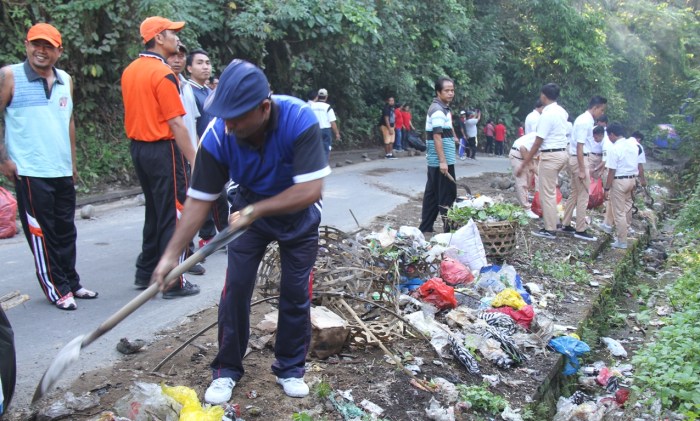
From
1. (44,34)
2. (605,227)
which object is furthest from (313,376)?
(605,227)

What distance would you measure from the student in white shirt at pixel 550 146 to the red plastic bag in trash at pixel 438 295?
353 centimetres

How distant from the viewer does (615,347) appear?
21.2ft

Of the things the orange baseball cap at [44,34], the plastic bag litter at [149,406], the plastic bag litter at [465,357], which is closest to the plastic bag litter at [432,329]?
the plastic bag litter at [465,357]

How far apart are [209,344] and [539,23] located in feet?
79.0

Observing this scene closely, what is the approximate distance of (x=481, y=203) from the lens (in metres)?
7.16

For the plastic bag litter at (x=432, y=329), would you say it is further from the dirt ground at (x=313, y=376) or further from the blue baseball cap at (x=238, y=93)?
the blue baseball cap at (x=238, y=93)

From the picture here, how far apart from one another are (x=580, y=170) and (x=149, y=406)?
7488 millimetres

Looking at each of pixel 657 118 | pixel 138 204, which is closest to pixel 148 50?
pixel 138 204

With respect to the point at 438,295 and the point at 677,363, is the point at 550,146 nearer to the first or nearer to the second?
the point at 438,295

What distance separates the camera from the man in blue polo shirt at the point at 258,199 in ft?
10.1

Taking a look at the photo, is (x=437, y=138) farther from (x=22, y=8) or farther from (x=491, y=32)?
(x=491, y=32)

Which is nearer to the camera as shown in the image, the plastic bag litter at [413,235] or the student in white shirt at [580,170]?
Result: the plastic bag litter at [413,235]

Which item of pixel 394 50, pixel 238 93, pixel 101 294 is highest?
pixel 394 50

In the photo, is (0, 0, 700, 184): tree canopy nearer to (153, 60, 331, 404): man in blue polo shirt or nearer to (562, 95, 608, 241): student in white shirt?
(562, 95, 608, 241): student in white shirt
